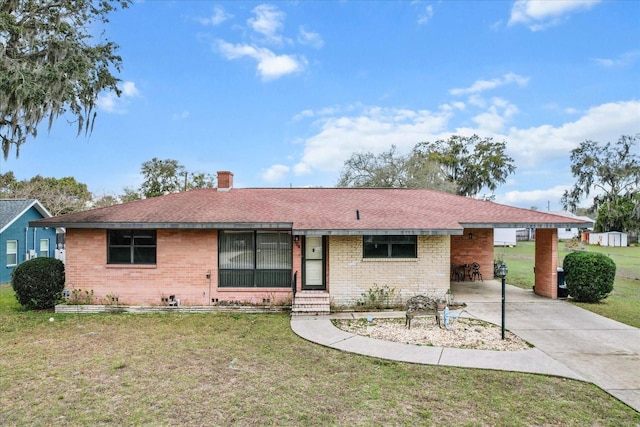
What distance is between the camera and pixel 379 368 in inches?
263

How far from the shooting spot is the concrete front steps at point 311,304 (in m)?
10.8

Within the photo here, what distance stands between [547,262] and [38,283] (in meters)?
16.3

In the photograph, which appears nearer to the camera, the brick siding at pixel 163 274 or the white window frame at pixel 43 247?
the brick siding at pixel 163 274

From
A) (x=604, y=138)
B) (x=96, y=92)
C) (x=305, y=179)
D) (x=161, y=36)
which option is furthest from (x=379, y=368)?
(x=604, y=138)

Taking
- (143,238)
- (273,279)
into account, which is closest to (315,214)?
(273,279)

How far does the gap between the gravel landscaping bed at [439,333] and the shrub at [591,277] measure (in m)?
4.68

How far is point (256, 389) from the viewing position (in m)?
5.82

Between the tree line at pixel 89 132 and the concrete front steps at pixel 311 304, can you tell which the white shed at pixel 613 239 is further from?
the concrete front steps at pixel 311 304

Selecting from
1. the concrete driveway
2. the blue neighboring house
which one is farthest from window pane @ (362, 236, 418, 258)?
the blue neighboring house

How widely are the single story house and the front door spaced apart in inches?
1.2

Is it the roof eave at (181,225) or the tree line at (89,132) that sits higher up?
the tree line at (89,132)

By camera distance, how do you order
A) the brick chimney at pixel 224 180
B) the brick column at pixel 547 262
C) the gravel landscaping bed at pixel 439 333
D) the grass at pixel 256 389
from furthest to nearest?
the brick chimney at pixel 224 180
the brick column at pixel 547 262
the gravel landscaping bed at pixel 439 333
the grass at pixel 256 389

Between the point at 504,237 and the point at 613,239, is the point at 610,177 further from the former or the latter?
the point at 504,237

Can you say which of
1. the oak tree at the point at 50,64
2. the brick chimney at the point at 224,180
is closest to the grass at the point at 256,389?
the oak tree at the point at 50,64
